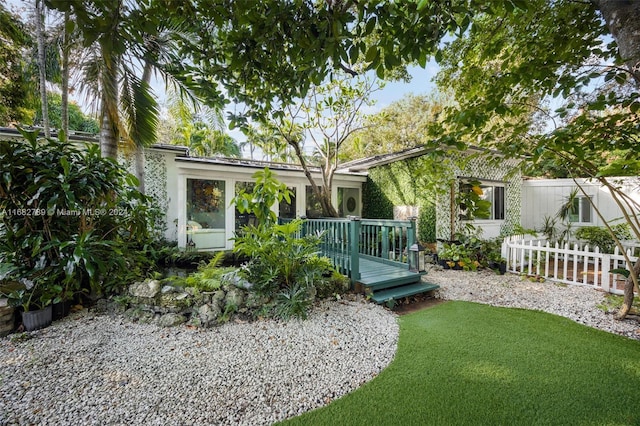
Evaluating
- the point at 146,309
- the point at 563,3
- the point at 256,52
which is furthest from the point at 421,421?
the point at 563,3

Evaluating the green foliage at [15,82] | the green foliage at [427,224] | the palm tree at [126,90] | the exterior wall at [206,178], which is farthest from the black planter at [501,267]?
the green foliage at [15,82]

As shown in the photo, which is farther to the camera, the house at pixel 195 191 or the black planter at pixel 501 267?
the house at pixel 195 191

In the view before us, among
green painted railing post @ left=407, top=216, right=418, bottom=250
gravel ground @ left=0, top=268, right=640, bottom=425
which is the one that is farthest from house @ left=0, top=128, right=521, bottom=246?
gravel ground @ left=0, top=268, right=640, bottom=425

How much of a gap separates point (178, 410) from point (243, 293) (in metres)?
1.90

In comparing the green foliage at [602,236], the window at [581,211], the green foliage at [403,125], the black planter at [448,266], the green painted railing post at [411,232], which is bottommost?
the black planter at [448,266]

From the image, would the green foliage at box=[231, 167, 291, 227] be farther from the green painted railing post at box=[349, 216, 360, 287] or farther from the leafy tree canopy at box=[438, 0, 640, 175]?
the leafy tree canopy at box=[438, 0, 640, 175]

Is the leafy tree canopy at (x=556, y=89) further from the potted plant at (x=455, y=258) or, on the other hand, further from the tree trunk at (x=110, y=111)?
the tree trunk at (x=110, y=111)

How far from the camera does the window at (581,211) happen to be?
350 inches

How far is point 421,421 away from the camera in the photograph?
1926 millimetres

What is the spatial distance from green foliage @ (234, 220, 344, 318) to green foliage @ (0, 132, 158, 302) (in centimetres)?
184

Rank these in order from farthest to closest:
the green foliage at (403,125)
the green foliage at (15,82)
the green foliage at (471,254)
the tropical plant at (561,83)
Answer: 1. the green foliage at (403,125)
2. the green foliage at (471,254)
3. the green foliage at (15,82)
4. the tropical plant at (561,83)

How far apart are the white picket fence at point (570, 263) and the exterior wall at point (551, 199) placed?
247 cm

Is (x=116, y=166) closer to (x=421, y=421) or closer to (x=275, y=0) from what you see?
(x=275, y=0)

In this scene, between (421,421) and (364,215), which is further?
(364,215)
